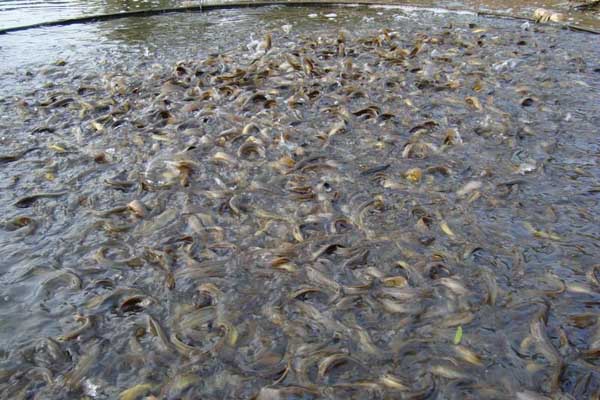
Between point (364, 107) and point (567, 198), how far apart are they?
10.5ft

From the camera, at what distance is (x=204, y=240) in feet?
15.5

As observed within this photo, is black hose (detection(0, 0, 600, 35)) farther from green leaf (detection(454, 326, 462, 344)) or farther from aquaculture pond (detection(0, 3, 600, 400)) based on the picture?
green leaf (detection(454, 326, 462, 344))

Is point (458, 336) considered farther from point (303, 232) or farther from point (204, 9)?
point (204, 9)

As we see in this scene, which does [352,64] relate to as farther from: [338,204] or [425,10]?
[425,10]

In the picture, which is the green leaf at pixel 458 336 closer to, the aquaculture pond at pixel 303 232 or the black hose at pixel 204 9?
the aquaculture pond at pixel 303 232

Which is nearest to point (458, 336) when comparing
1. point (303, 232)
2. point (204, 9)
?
point (303, 232)

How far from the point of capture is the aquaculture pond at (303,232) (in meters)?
3.42

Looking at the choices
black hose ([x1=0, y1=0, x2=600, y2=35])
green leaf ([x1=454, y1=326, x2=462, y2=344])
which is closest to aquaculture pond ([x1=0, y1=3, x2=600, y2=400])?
green leaf ([x1=454, y1=326, x2=462, y2=344])

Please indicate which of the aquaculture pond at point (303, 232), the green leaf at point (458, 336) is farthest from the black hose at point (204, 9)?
the green leaf at point (458, 336)

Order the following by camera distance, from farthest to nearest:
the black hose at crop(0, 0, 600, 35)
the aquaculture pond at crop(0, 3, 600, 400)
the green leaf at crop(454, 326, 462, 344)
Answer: the black hose at crop(0, 0, 600, 35) → the green leaf at crop(454, 326, 462, 344) → the aquaculture pond at crop(0, 3, 600, 400)

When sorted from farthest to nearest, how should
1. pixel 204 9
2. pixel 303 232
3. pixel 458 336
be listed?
1. pixel 204 9
2. pixel 303 232
3. pixel 458 336

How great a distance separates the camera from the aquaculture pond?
11.2 feet

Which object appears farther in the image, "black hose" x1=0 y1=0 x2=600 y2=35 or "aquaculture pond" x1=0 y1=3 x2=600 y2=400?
"black hose" x1=0 y1=0 x2=600 y2=35

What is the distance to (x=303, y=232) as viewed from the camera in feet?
15.6
